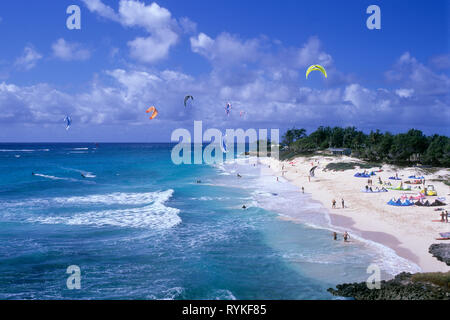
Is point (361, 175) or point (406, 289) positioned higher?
point (361, 175)

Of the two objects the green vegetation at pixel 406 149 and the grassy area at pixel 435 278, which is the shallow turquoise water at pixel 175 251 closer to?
the grassy area at pixel 435 278

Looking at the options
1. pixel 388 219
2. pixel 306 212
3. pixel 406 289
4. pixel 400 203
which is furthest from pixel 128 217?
pixel 400 203

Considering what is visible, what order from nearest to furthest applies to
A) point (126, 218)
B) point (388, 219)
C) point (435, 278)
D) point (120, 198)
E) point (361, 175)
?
1. point (435, 278)
2. point (388, 219)
3. point (126, 218)
4. point (120, 198)
5. point (361, 175)

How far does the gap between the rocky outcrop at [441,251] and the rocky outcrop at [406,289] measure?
2.41 metres

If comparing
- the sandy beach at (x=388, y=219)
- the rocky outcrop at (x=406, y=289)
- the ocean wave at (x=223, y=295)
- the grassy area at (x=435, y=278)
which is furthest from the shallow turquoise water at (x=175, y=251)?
the grassy area at (x=435, y=278)

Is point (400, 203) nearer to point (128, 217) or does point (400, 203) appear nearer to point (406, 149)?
point (128, 217)

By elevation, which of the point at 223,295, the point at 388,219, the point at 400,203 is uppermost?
the point at 400,203

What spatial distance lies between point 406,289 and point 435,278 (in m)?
1.51

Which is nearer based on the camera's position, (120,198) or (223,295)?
(223,295)

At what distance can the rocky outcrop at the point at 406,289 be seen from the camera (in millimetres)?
10367

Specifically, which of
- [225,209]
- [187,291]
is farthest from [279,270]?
[225,209]

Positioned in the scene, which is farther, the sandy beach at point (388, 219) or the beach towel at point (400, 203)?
the beach towel at point (400, 203)

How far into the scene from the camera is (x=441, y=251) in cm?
1452
